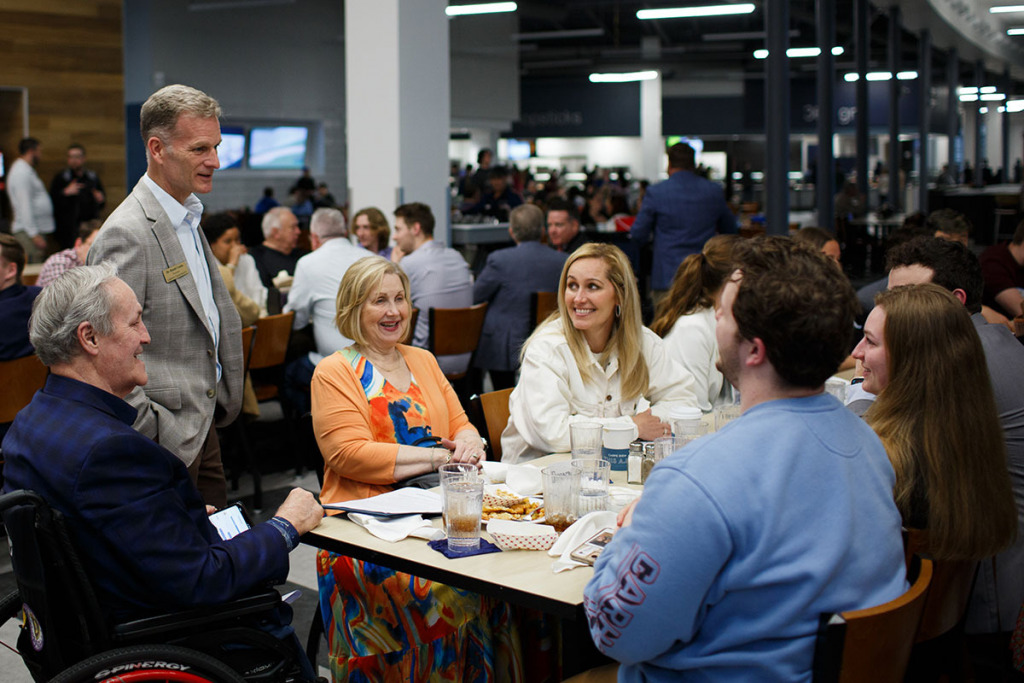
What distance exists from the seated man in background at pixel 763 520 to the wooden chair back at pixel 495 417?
5.31ft

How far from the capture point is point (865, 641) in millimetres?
1360

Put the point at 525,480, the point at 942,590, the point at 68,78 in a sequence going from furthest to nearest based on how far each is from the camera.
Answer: the point at 68,78
the point at 525,480
the point at 942,590

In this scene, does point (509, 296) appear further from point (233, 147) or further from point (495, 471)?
point (233, 147)

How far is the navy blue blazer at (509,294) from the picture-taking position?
5.61 m

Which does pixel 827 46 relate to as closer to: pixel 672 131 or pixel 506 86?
pixel 506 86

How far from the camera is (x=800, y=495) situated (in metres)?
1.38

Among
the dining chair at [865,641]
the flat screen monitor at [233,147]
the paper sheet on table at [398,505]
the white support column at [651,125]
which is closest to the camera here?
the dining chair at [865,641]

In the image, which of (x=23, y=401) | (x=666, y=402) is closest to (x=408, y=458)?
(x=666, y=402)

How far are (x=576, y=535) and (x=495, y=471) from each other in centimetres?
58

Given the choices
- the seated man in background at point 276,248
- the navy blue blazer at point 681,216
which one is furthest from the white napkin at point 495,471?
the navy blue blazer at point 681,216

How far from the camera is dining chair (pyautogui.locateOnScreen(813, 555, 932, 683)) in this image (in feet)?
4.40

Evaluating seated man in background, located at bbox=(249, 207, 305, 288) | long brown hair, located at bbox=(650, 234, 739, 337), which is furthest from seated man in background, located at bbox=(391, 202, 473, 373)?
long brown hair, located at bbox=(650, 234, 739, 337)

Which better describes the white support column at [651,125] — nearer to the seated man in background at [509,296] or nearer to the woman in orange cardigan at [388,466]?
the seated man in background at [509,296]

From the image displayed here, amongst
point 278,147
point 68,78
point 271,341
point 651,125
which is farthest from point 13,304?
point 651,125
